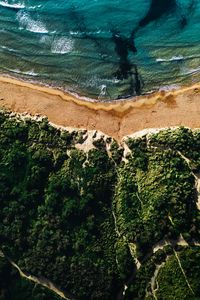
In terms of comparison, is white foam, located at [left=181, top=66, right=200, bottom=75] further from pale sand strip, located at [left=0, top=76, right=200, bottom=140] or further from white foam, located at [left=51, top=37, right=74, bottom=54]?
white foam, located at [left=51, top=37, right=74, bottom=54]

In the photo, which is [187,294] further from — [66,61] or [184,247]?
[66,61]

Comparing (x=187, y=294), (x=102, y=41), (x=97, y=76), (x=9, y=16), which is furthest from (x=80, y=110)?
(x=187, y=294)

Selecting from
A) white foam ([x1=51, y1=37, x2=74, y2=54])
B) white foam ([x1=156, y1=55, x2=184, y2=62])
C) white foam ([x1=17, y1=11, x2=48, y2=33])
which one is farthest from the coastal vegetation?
white foam ([x1=17, y1=11, x2=48, y2=33])

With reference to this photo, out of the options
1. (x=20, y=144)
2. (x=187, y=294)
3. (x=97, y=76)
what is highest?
(x=97, y=76)

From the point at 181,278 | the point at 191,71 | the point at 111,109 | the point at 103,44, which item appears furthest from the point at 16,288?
the point at 191,71

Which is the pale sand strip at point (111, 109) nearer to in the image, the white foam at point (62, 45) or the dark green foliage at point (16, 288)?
the white foam at point (62, 45)

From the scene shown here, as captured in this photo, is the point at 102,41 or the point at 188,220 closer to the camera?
the point at 188,220
